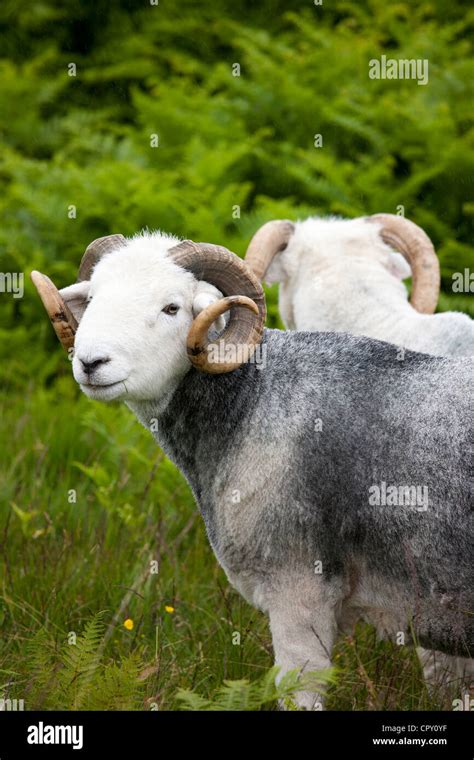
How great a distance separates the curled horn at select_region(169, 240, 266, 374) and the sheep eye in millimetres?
165

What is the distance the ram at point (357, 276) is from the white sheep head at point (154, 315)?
1394mm

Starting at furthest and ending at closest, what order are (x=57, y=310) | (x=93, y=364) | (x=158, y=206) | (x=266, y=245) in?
(x=158, y=206) → (x=266, y=245) → (x=57, y=310) → (x=93, y=364)

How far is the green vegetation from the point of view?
203 inches

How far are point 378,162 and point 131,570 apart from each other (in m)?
7.07

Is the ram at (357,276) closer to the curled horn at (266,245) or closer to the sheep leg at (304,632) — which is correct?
the curled horn at (266,245)

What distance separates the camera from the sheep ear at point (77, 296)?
16.2 ft

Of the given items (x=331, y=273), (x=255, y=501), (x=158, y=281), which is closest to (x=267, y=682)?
(x=255, y=501)

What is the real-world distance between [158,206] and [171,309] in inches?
247

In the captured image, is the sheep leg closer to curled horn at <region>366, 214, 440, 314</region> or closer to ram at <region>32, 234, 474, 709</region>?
ram at <region>32, 234, 474, 709</region>

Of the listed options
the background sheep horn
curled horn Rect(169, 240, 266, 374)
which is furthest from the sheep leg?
the background sheep horn

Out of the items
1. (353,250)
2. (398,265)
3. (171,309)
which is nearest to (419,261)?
(398,265)

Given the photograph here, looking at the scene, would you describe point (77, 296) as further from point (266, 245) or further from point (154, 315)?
point (266, 245)

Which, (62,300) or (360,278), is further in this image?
(360,278)

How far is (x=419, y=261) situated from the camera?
634 cm
